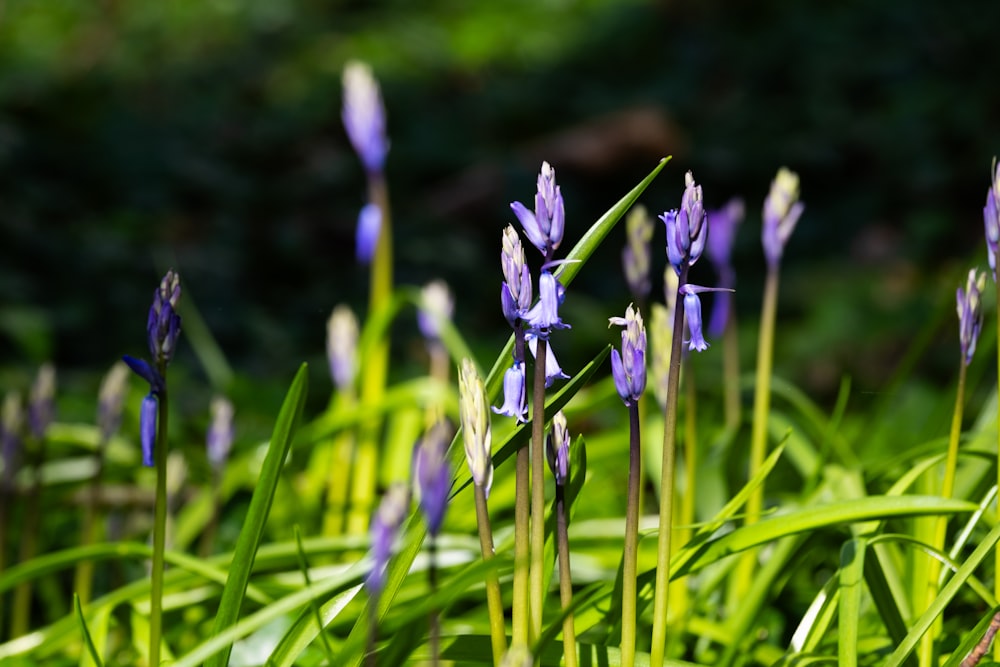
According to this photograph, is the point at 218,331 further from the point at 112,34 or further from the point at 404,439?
the point at 112,34

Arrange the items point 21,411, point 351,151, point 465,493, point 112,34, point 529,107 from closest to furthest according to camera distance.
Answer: point 21,411 → point 465,493 → point 351,151 → point 529,107 → point 112,34

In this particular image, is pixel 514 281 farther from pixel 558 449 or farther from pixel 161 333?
pixel 161 333

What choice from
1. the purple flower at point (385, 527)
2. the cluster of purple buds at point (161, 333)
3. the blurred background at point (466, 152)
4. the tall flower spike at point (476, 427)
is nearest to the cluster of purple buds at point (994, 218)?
the tall flower spike at point (476, 427)

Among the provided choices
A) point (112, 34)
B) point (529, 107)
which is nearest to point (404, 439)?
point (529, 107)

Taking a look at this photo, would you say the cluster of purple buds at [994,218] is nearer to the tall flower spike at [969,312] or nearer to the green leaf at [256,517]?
the tall flower spike at [969,312]

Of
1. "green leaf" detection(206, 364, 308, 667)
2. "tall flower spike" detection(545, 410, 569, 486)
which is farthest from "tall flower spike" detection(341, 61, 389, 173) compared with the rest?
"tall flower spike" detection(545, 410, 569, 486)
